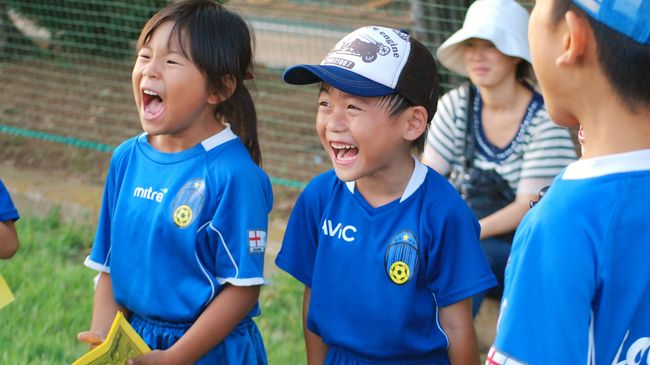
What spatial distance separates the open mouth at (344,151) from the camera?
251cm

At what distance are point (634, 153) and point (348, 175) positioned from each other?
3.13 feet

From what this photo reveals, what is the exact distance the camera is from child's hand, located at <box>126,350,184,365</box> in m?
2.58

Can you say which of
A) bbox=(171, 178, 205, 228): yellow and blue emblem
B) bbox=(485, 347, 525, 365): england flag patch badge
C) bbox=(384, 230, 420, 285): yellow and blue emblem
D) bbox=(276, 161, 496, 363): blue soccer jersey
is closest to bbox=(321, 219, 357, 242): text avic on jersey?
bbox=(276, 161, 496, 363): blue soccer jersey

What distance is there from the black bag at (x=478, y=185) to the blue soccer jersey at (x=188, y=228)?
125 cm

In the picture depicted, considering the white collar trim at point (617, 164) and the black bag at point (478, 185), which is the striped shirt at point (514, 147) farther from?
the white collar trim at point (617, 164)

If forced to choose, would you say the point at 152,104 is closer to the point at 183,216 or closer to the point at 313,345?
the point at 183,216

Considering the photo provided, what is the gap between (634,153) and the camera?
1646 millimetres

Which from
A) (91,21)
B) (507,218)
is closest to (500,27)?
(507,218)

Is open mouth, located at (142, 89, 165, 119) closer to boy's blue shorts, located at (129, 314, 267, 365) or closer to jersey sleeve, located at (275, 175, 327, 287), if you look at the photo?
jersey sleeve, located at (275, 175, 327, 287)

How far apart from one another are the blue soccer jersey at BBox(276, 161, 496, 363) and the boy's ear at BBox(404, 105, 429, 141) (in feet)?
0.30

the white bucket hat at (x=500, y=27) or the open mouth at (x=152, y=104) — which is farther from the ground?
the open mouth at (x=152, y=104)

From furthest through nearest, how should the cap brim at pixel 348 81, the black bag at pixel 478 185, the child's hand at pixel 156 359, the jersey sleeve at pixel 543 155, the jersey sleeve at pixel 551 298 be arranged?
the black bag at pixel 478 185 → the jersey sleeve at pixel 543 155 → the child's hand at pixel 156 359 → the cap brim at pixel 348 81 → the jersey sleeve at pixel 551 298

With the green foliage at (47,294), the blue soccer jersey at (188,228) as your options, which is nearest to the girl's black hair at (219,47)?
the blue soccer jersey at (188,228)

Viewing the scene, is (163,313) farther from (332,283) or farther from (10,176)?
(10,176)
